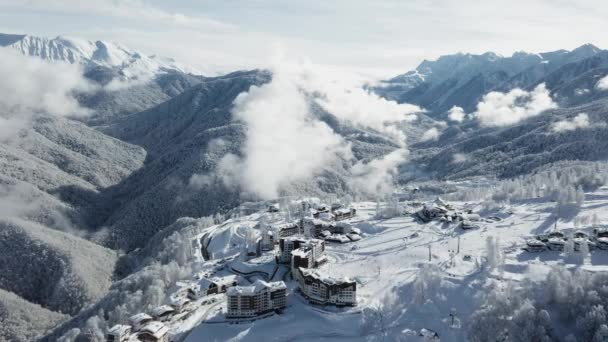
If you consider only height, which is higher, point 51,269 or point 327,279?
point 327,279

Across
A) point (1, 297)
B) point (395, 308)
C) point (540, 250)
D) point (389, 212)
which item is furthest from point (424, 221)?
point (1, 297)

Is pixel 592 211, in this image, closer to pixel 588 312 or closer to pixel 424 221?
pixel 424 221

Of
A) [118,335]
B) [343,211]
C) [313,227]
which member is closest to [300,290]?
[118,335]

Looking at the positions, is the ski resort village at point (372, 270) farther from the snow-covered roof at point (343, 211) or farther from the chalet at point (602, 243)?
the snow-covered roof at point (343, 211)

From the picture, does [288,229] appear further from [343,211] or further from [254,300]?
[254,300]

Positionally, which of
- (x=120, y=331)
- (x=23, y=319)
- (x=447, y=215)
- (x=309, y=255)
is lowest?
(x=23, y=319)
